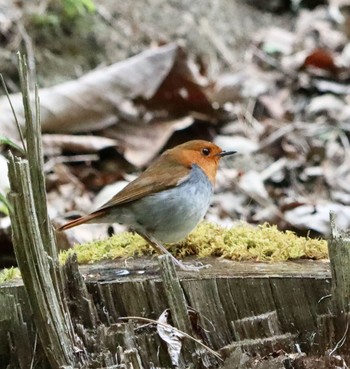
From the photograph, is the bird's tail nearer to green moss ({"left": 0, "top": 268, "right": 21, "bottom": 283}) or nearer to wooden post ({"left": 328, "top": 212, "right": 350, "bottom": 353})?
green moss ({"left": 0, "top": 268, "right": 21, "bottom": 283})

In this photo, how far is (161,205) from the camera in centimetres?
380

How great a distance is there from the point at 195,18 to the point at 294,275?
6.09 m

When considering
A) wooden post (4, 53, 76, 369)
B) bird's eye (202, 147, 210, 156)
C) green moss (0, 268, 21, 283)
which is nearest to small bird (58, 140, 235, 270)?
bird's eye (202, 147, 210, 156)

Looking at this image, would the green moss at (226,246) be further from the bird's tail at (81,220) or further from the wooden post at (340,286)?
the wooden post at (340,286)

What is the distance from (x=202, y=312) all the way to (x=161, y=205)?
98 centimetres


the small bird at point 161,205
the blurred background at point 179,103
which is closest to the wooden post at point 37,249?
the small bird at point 161,205

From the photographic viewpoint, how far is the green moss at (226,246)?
327cm

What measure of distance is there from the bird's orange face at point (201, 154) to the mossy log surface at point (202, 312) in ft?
3.70

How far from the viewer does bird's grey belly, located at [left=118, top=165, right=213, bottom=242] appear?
365cm

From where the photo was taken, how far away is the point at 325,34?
944 centimetres

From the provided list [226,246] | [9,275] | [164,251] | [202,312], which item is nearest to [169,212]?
[164,251]

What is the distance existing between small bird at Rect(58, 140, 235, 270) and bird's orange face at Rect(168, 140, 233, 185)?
0.29ft

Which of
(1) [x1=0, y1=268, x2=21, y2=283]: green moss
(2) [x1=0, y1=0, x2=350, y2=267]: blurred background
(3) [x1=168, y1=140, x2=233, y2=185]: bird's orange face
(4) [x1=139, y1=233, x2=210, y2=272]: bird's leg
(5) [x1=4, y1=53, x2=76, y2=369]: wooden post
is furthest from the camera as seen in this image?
(2) [x1=0, y1=0, x2=350, y2=267]: blurred background

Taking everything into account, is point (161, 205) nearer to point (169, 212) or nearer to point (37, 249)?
point (169, 212)
